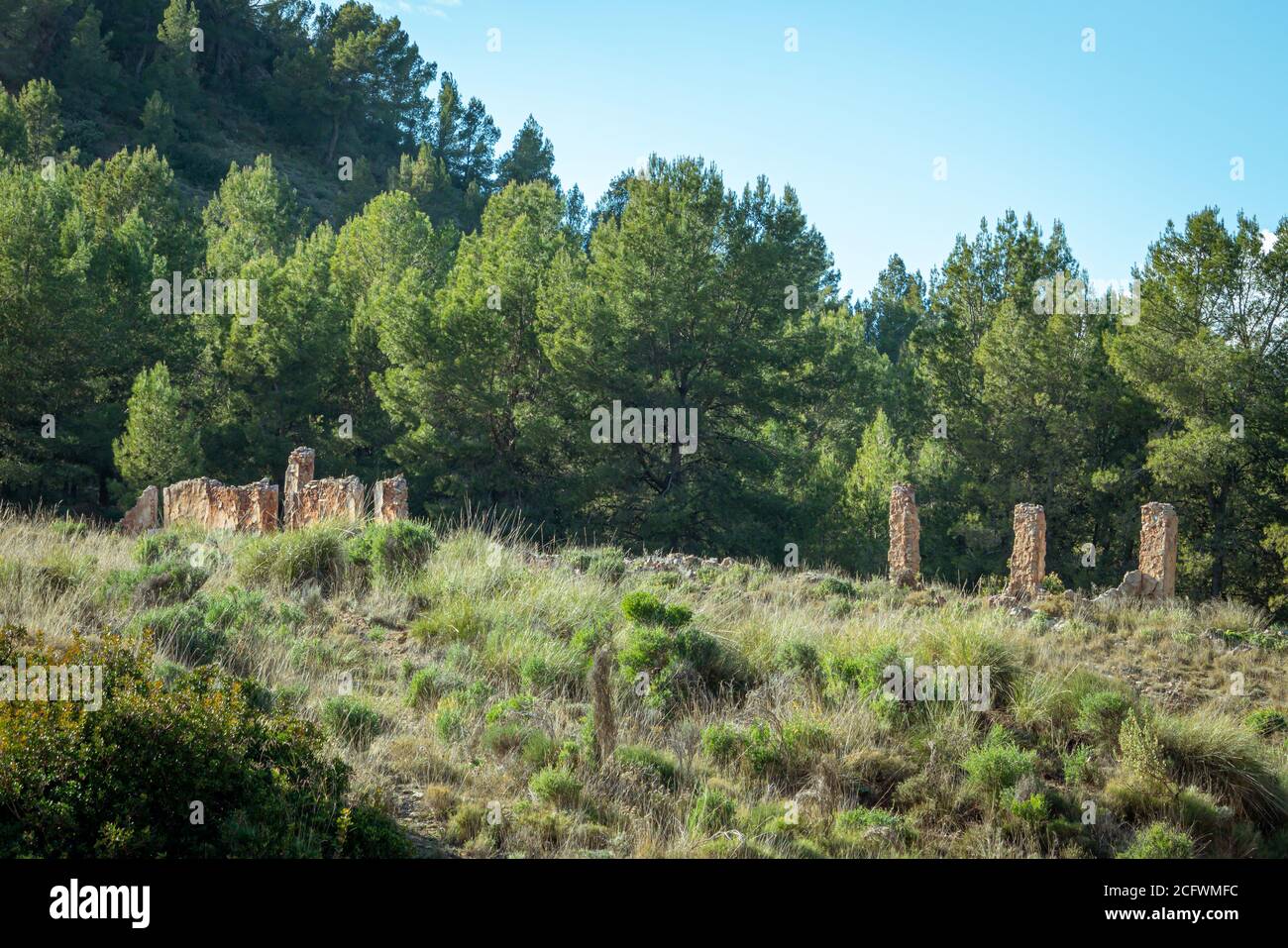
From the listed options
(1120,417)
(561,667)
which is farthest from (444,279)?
(561,667)

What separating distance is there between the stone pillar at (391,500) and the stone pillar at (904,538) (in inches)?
305

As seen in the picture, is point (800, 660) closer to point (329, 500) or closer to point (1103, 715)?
point (1103, 715)

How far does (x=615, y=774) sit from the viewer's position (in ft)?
21.7

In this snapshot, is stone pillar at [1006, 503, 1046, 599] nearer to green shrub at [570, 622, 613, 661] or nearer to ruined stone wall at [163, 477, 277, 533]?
green shrub at [570, 622, 613, 661]

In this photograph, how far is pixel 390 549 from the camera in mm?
10758

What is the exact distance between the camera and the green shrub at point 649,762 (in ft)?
22.0

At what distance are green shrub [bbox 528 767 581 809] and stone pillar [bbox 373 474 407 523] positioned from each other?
8078 millimetres

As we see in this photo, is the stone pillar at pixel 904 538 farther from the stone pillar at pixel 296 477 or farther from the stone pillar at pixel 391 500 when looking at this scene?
the stone pillar at pixel 296 477

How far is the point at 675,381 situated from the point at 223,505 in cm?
1544

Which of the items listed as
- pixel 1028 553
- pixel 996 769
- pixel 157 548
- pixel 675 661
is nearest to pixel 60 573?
pixel 157 548

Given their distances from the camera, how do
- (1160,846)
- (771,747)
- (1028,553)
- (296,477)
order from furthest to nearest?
(296,477) → (1028,553) → (771,747) → (1160,846)

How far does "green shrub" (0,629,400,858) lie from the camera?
178 inches
